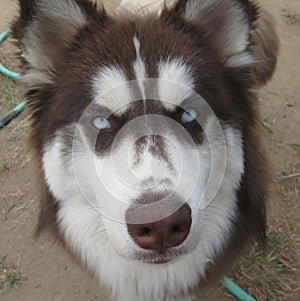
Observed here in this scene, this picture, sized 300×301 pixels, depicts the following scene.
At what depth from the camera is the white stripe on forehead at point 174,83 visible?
1993 millimetres

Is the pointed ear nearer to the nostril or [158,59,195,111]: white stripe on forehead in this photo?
[158,59,195,111]: white stripe on forehead

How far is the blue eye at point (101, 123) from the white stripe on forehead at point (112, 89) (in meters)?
0.07

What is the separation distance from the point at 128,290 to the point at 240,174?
0.90m

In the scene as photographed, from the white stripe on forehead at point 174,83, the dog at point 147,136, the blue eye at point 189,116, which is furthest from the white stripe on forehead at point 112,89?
the blue eye at point 189,116

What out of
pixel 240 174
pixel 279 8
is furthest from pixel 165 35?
pixel 279 8

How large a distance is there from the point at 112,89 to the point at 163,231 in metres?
0.64

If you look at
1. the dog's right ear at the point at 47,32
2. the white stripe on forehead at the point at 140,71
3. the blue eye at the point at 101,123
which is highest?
the dog's right ear at the point at 47,32

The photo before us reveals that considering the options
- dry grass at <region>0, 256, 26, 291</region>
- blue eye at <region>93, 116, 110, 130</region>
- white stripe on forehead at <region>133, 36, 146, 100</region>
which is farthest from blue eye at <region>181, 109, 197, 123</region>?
dry grass at <region>0, 256, 26, 291</region>

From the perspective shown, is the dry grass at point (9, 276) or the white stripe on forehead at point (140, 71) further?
the dry grass at point (9, 276)

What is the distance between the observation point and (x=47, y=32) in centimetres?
225

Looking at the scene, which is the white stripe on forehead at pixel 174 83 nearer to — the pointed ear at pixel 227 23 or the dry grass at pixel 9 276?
the pointed ear at pixel 227 23

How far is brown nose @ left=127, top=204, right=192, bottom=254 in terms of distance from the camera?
1.77m

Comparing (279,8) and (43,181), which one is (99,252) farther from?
(279,8)

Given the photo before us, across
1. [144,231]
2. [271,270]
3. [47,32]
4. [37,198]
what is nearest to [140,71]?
[47,32]
